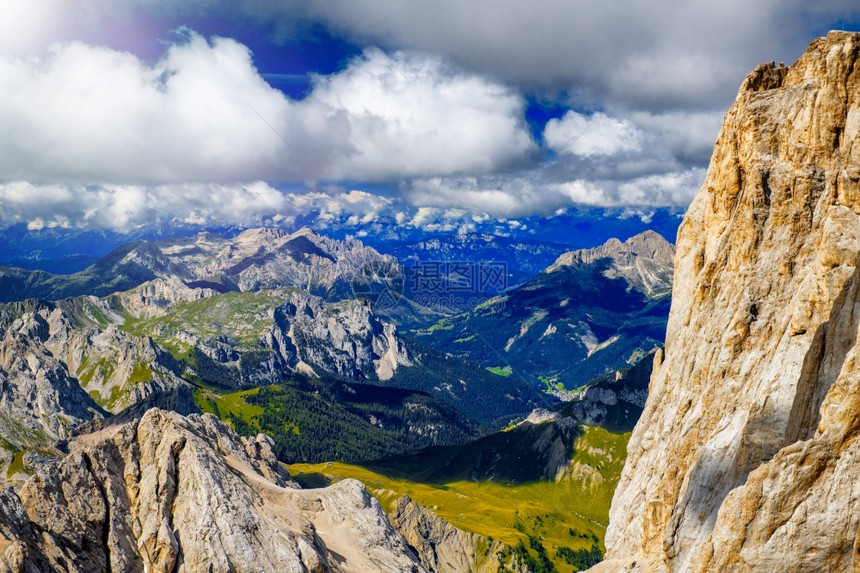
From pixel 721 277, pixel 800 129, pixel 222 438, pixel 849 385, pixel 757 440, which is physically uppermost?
pixel 800 129

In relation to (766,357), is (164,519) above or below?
below

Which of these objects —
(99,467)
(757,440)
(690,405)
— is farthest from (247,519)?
Answer: (757,440)

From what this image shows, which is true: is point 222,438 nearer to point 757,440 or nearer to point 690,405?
point 690,405

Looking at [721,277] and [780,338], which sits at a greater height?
[721,277]

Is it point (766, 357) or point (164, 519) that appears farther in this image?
point (164, 519)

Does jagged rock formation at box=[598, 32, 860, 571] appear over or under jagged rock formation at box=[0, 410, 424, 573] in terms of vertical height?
over

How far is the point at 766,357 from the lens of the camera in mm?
39938

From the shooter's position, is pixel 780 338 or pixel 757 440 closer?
pixel 757 440

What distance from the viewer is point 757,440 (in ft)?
115

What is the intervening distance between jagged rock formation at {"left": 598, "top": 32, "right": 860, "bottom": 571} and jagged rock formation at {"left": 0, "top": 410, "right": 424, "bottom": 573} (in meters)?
38.0

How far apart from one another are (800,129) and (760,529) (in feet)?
104

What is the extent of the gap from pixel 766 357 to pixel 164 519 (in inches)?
2456

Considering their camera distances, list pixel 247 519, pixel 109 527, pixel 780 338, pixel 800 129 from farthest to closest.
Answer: pixel 247 519
pixel 109 527
pixel 800 129
pixel 780 338

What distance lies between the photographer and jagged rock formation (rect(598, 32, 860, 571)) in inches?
1028
